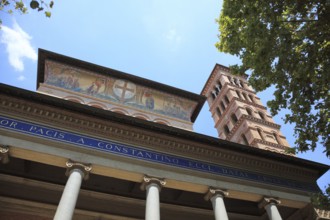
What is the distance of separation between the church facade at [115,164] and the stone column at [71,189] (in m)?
0.04

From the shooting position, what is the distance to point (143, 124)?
12.5 meters

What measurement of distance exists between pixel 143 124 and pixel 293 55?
6.37 meters

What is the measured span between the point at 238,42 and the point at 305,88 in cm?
311

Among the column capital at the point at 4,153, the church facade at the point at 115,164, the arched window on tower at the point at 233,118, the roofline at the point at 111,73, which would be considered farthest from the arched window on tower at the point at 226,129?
the column capital at the point at 4,153

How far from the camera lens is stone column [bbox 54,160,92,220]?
29.2 ft

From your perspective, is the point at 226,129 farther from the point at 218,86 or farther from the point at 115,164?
the point at 115,164

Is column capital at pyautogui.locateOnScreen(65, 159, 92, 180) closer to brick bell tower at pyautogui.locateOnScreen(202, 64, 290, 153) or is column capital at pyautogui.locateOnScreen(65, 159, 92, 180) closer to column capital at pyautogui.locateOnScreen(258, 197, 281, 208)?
column capital at pyautogui.locateOnScreen(258, 197, 281, 208)

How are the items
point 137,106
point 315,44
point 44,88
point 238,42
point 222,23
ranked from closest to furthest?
point 315,44 < point 238,42 < point 222,23 < point 44,88 < point 137,106

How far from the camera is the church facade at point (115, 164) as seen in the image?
10891 millimetres

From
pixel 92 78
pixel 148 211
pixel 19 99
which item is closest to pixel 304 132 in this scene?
pixel 148 211

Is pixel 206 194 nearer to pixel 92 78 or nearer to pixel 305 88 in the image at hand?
pixel 305 88

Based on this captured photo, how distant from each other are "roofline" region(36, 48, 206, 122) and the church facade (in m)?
0.08

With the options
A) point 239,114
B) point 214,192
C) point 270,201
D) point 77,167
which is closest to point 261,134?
point 239,114

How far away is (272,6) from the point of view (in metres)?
10.6
